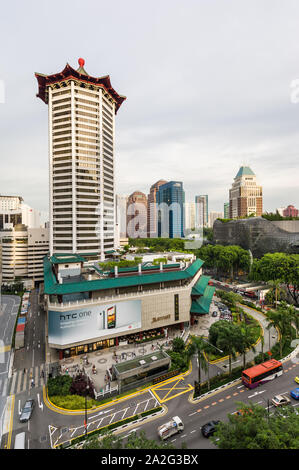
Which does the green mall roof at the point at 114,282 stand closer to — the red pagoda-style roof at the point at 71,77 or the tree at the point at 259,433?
the tree at the point at 259,433

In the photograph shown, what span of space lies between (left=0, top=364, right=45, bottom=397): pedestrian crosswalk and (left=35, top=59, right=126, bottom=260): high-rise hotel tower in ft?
155

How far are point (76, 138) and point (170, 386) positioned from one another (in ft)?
263

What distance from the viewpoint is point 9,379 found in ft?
115

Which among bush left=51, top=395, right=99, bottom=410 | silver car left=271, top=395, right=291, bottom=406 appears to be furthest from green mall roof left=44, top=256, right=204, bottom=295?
silver car left=271, top=395, right=291, bottom=406

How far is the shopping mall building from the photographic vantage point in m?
38.7

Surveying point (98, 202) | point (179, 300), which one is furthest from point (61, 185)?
point (179, 300)

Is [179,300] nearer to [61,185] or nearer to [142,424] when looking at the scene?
[142,424]

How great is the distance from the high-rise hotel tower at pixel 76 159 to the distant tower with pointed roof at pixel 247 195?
5556 inches

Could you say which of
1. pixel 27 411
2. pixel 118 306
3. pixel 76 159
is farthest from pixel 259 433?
pixel 76 159

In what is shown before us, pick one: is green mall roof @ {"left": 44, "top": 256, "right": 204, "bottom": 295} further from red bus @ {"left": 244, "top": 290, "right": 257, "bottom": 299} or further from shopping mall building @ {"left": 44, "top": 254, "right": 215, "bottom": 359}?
red bus @ {"left": 244, "top": 290, "right": 257, "bottom": 299}

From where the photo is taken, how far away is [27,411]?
27.5 metres

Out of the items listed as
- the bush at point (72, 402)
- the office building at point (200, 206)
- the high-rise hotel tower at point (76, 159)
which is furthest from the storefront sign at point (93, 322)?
the office building at point (200, 206)

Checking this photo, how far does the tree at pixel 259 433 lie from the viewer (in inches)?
595

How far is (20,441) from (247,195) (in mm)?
198456
